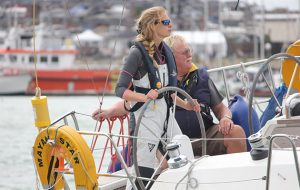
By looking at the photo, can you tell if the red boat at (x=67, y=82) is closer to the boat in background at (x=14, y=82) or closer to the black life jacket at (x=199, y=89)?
the boat in background at (x=14, y=82)

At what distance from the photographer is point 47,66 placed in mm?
59688

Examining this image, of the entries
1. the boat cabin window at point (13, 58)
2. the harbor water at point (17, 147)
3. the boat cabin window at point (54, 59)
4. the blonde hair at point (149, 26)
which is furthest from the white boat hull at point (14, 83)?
the blonde hair at point (149, 26)

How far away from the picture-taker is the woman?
19.5 feet

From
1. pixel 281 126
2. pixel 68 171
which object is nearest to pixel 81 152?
pixel 68 171

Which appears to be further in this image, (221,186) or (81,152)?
(81,152)

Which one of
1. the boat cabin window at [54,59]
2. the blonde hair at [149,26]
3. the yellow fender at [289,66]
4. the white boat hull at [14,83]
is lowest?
the white boat hull at [14,83]

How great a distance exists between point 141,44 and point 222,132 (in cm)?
91

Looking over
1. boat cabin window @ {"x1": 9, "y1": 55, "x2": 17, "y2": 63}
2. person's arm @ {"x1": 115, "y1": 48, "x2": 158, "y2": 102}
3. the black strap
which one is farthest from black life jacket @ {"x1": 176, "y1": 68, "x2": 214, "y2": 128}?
boat cabin window @ {"x1": 9, "y1": 55, "x2": 17, "y2": 63}

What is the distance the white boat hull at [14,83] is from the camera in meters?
56.5

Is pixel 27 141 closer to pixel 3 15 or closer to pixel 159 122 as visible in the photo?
pixel 159 122

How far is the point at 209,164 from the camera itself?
554 centimetres

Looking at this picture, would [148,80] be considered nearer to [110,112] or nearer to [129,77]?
[129,77]

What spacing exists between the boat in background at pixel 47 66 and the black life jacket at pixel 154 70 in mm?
44067

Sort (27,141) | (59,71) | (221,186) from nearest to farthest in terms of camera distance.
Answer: (221,186), (27,141), (59,71)
